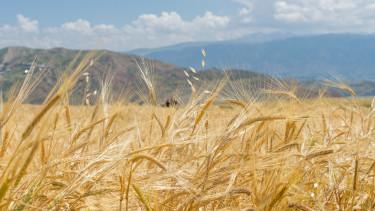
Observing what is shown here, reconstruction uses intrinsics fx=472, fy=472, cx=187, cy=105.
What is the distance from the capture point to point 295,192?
6.03 feet

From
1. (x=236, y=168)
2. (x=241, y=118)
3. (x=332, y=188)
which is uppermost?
(x=241, y=118)

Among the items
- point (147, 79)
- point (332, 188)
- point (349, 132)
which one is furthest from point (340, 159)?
point (147, 79)

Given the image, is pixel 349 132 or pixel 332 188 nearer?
pixel 332 188

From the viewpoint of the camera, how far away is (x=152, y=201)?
1.72 m

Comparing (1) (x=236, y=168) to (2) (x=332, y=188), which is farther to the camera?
(2) (x=332, y=188)

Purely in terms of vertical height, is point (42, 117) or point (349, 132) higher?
point (42, 117)

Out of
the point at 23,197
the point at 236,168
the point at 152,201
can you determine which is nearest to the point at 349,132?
the point at 236,168

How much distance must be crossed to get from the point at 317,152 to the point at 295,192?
0.60ft

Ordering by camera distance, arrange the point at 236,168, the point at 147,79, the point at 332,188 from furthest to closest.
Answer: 1. the point at 147,79
2. the point at 332,188
3. the point at 236,168

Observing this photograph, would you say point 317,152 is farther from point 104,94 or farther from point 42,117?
point 104,94

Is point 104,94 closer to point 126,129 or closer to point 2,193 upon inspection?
point 126,129

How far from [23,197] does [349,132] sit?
2226mm

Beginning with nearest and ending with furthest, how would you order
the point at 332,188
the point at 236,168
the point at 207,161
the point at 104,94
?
the point at 207,161
the point at 236,168
the point at 332,188
the point at 104,94

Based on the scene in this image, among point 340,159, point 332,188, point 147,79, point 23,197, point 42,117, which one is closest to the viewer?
point 42,117
